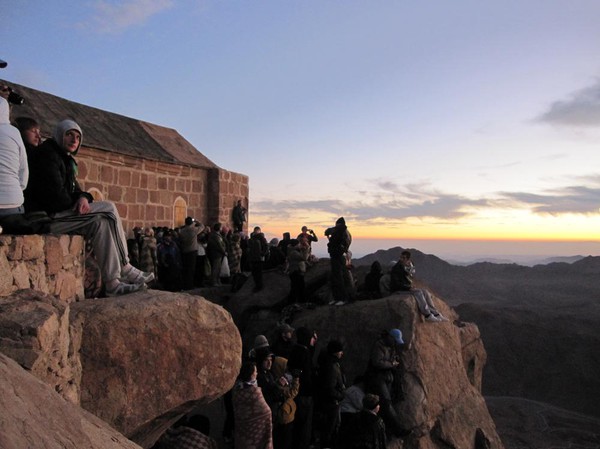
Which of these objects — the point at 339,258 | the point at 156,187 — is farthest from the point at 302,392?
the point at 156,187

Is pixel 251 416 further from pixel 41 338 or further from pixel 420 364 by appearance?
pixel 420 364

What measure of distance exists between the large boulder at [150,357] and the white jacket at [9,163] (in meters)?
1.02

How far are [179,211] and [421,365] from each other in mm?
9932

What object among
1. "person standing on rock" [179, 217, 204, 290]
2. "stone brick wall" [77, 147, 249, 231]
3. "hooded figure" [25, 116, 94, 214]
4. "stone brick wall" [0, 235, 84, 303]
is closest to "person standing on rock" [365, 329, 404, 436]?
"stone brick wall" [0, 235, 84, 303]

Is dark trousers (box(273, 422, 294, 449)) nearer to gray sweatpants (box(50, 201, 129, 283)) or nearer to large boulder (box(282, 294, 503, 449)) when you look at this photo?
gray sweatpants (box(50, 201, 129, 283))

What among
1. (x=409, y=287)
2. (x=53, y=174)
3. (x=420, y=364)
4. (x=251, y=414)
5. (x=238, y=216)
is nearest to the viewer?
(x=53, y=174)

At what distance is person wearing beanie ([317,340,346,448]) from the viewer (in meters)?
6.98

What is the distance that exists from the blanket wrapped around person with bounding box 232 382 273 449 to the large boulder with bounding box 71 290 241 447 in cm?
Answer: 73

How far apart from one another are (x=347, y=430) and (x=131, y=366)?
3.37 meters

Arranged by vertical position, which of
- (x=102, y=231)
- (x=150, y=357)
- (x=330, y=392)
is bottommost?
(x=330, y=392)

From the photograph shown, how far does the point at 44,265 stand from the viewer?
4059 mm

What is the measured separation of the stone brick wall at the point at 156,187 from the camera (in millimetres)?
13727

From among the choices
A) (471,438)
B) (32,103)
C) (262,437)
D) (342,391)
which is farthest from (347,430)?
(32,103)

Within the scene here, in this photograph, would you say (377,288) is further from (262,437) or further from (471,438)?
(262,437)
